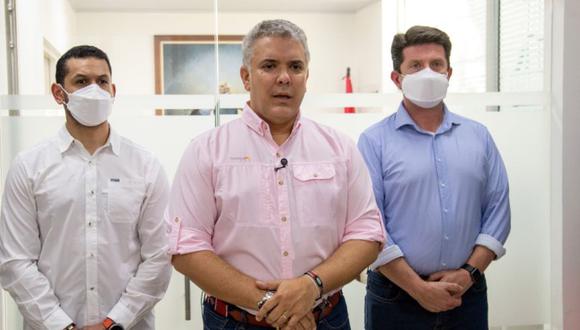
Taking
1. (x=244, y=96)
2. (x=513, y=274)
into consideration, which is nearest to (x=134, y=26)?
(x=244, y=96)

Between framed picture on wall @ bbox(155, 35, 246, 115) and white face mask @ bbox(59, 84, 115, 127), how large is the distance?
67 centimetres

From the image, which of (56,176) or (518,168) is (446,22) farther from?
(56,176)

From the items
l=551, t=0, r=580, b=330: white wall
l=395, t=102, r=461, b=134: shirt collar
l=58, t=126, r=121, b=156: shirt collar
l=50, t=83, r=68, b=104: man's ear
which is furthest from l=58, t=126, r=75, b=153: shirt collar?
l=551, t=0, r=580, b=330: white wall

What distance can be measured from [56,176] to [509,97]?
2099 mm

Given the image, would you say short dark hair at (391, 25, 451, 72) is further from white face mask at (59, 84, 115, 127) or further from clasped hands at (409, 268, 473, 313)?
white face mask at (59, 84, 115, 127)

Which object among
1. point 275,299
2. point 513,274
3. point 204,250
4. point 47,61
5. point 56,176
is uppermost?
point 47,61

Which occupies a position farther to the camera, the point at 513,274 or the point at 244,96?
the point at 513,274

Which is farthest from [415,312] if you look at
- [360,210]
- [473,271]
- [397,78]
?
[397,78]

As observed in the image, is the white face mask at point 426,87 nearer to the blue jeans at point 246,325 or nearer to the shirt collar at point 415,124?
the shirt collar at point 415,124

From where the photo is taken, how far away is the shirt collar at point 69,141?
210cm

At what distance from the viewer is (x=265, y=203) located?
64.3 inches

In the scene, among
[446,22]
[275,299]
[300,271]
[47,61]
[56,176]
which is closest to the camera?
[275,299]

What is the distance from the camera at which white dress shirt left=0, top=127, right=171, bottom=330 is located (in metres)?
1.98

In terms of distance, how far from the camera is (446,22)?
3.13m
